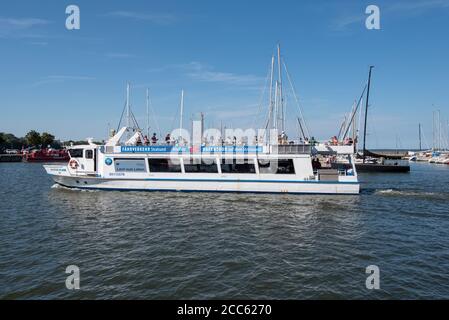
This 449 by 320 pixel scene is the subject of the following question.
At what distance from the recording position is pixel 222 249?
1260 cm

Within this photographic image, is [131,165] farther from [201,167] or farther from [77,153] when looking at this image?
[201,167]

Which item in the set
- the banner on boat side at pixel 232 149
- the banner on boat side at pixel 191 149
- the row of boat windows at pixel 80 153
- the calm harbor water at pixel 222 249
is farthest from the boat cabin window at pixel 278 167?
the row of boat windows at pixel 80 153

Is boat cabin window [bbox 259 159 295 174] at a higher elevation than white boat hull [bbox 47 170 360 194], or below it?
higher

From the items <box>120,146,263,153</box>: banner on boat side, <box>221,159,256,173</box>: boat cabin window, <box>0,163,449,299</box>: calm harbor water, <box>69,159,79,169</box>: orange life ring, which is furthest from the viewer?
<box>69,159,79,169</box>: orange life ring

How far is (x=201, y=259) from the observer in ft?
38.0

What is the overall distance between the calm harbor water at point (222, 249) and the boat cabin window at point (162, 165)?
535cm

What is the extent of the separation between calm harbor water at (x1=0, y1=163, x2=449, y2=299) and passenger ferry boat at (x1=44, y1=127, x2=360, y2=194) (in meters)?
A: 3.98

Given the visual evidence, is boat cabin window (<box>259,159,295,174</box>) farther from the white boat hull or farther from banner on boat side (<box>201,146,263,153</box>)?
banner on boat side (<box>201,146,263,153</box>)

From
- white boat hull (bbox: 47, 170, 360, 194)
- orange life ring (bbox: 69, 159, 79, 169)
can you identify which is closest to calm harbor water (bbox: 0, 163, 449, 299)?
white boat hull (bbox: 47, 170, 360, 194)

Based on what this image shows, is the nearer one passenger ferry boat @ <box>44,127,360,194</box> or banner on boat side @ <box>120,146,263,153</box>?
passenger ferry boat @ <box>44,127,360,194</box>

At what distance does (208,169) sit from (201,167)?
64 cm

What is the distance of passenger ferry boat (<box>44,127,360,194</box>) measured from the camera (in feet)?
84.1

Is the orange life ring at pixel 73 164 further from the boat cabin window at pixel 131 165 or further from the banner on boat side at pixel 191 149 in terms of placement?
the banner on boat side at pixel 191 149

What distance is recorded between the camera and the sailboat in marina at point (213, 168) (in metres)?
25.7
